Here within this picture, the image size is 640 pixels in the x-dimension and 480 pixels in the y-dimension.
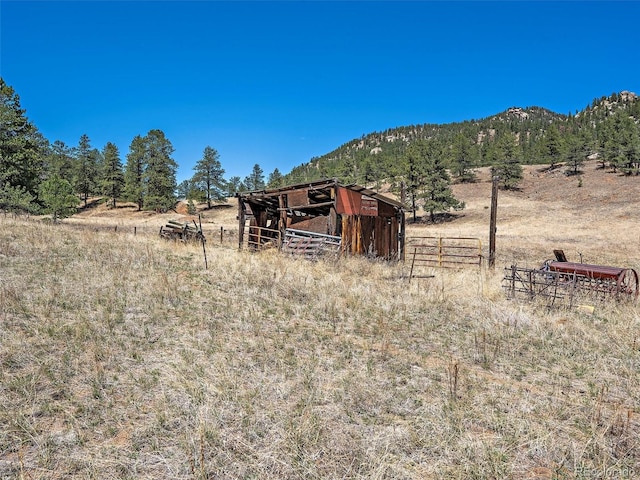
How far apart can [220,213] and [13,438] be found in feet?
188

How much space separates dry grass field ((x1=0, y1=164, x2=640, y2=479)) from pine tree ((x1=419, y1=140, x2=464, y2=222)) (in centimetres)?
3761

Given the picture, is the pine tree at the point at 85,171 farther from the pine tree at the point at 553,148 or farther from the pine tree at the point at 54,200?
the pine tree at the point at 553,148

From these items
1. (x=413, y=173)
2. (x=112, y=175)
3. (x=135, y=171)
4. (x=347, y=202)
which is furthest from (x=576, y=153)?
(x=112, y=175)

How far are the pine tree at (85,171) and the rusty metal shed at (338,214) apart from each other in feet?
171

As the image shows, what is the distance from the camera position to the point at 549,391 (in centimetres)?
475

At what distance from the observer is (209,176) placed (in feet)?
201

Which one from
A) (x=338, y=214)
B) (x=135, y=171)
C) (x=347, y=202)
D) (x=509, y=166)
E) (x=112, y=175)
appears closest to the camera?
(x=338, y=214)

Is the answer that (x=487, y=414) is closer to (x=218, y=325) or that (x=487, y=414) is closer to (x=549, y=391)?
(x=549, y=391)

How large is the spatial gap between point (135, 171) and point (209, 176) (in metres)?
11.3

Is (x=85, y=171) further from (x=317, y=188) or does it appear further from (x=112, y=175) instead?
(x=317, y=188)

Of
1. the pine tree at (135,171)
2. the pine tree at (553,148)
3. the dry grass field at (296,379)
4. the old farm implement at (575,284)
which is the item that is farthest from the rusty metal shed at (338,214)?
the pine tree at (553,148)

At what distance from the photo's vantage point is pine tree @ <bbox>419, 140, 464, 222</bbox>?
46397 mm

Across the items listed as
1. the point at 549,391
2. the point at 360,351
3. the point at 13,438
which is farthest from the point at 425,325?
the point at 13,438

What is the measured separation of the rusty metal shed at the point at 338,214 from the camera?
54.5ft
